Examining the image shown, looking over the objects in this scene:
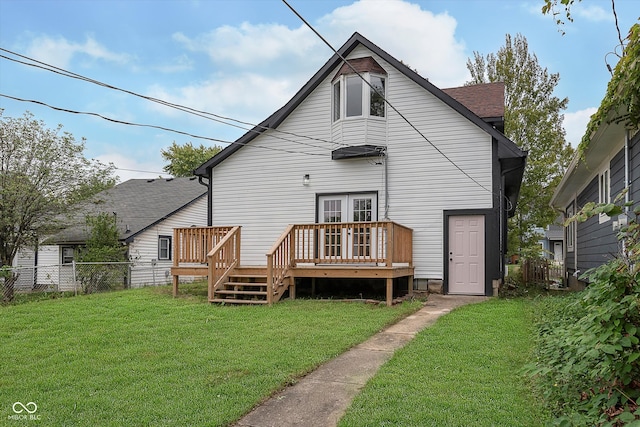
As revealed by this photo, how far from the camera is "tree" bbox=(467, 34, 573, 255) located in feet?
61.8

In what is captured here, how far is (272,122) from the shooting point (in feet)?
39.5

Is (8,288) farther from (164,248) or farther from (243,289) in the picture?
(243,289)

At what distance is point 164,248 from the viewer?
746 inches

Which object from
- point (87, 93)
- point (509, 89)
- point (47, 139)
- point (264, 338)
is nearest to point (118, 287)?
point (47, 139)

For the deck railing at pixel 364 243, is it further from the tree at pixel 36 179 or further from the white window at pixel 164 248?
the white window at pixel 164 248

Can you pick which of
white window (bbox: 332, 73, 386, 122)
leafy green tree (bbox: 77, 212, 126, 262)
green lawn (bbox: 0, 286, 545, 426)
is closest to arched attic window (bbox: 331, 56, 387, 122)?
white window (bbox: 332, 73, 386, 122)

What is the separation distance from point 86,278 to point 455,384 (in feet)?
43.8

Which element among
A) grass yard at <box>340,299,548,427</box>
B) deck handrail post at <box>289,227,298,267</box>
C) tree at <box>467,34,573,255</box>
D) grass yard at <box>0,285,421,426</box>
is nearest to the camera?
grass yard at <box>340,299,548,427</box>

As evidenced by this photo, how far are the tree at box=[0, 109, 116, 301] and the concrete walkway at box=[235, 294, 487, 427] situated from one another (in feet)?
40.5

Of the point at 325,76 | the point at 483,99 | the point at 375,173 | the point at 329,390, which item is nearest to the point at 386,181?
the point at 375,173

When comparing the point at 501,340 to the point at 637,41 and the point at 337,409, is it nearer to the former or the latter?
the point at 337,409

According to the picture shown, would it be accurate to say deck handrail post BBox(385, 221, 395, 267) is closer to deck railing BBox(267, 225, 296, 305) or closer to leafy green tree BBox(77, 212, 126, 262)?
deck railing BBox(267, 225, 296, 305)

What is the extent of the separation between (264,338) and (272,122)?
741 cm

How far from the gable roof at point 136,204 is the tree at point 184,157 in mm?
13340
